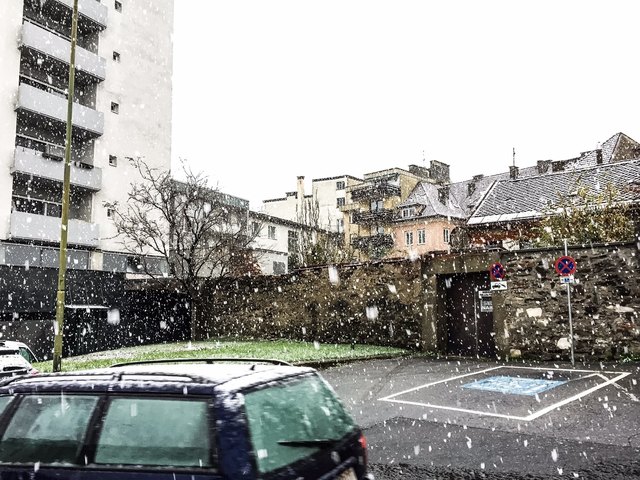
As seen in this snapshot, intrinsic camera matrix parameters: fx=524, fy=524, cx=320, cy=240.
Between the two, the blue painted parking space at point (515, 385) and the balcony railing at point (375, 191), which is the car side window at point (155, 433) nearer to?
the blue painted parking space at point (515, 385)

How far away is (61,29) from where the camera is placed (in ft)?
104

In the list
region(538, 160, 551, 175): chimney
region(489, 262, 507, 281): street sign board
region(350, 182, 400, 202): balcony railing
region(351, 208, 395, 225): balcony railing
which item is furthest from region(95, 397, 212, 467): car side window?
region(538, 160, 551, 175): chimney

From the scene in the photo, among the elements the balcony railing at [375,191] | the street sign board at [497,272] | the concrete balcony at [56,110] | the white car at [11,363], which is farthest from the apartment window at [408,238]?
the white car at [11,363]

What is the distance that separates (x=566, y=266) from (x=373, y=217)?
48.3 metres

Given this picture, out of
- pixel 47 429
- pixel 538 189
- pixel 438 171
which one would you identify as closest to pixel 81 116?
pixel 538 189

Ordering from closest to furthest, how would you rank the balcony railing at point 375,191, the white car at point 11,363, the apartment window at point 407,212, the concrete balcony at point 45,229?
the white car at point 11,363
the concrete balcony at point 45,229
the apartment window at point 407,212
the balcony railing at point 375,191

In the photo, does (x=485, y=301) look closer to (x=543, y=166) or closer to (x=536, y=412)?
(x=536, y=412)

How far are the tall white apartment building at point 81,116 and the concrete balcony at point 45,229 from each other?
0.05 meters

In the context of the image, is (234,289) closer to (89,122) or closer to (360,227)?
(89,122)

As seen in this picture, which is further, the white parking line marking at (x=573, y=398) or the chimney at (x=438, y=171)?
the chimney at (x=438, y=171)

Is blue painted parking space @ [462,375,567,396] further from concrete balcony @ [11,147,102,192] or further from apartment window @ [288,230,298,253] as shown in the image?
apartment window @ [288,230,298,253]

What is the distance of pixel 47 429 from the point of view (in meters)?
2.93

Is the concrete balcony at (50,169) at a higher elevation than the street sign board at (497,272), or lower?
higher

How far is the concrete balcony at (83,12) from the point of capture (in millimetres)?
30406
